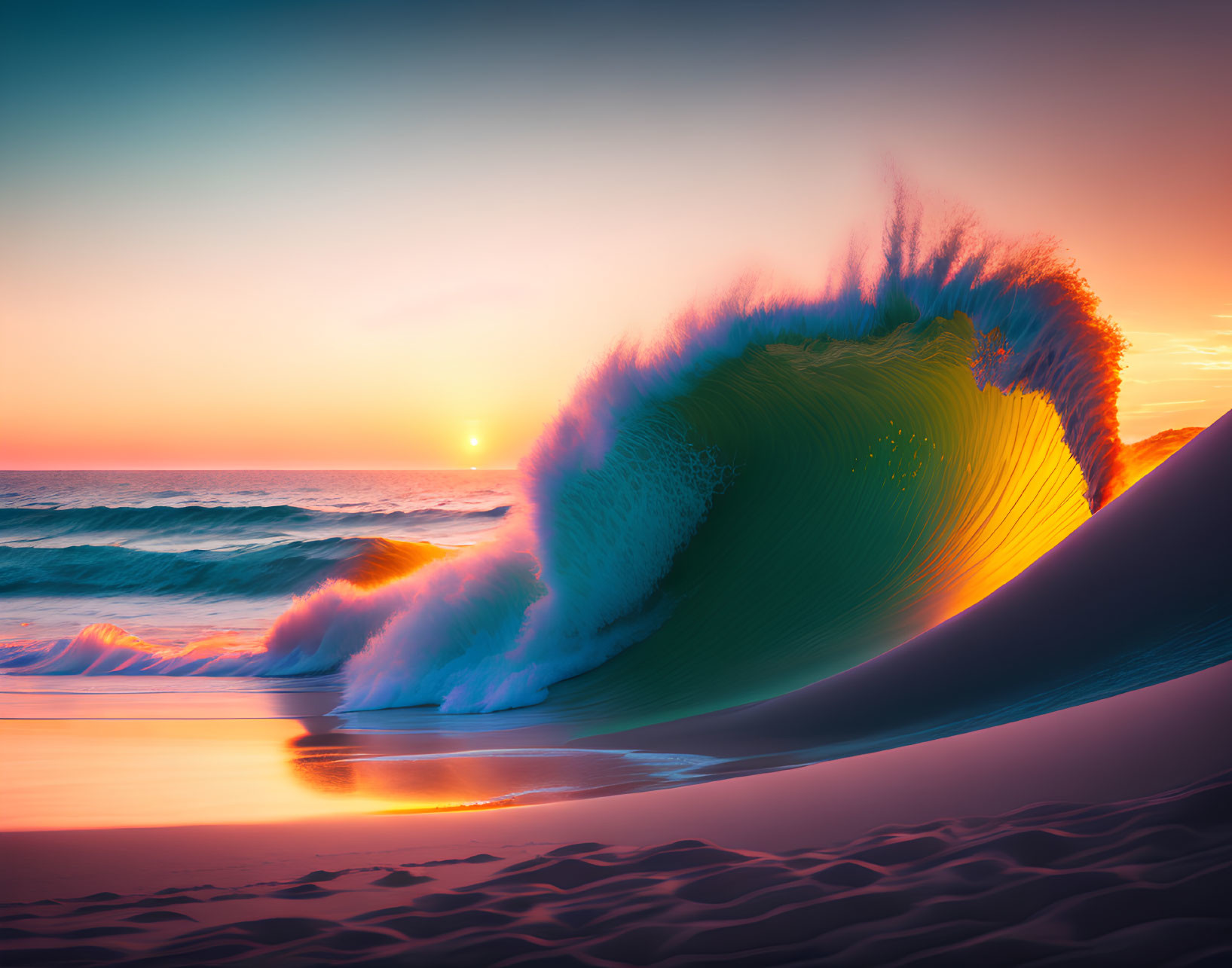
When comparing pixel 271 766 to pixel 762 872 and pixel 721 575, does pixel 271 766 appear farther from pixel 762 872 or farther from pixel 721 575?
pixel 721 575

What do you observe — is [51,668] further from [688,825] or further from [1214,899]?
[1214,899]

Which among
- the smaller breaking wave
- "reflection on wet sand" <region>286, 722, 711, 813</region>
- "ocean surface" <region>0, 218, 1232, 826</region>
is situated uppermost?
the smaller breaking wave

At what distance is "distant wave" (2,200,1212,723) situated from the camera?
5562 millimetres

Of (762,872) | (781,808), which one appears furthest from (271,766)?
(762,872)

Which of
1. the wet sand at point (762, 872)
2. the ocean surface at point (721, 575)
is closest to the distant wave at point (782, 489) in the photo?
the ocean surface at point (721, 575)

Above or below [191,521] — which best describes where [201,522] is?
below

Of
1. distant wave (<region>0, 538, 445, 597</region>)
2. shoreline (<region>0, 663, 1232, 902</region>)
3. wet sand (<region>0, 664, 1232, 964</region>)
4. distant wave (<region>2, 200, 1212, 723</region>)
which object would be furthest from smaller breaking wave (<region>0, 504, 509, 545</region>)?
wet sand (<region>0, 664, 1232, 964</region>)

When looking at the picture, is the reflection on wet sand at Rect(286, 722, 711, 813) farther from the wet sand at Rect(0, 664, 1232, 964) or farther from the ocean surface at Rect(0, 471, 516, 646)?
the ocean surface at Rect(0, 471, 516, 646)

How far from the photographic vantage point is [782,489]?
22.0 ft

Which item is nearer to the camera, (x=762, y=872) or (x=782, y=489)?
(x=762, y=872)

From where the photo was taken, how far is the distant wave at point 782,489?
5.56m

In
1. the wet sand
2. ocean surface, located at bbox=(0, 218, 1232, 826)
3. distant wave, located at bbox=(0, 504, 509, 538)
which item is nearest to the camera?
the wet sand

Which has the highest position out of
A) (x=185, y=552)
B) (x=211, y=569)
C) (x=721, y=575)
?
(x=185, y=552)

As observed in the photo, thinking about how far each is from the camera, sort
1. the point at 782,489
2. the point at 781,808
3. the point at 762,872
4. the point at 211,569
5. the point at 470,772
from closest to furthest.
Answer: the point at 762,872 → the point at 781,808 → the point at 470,772 → the point at 782,489 → the point at 211,569
